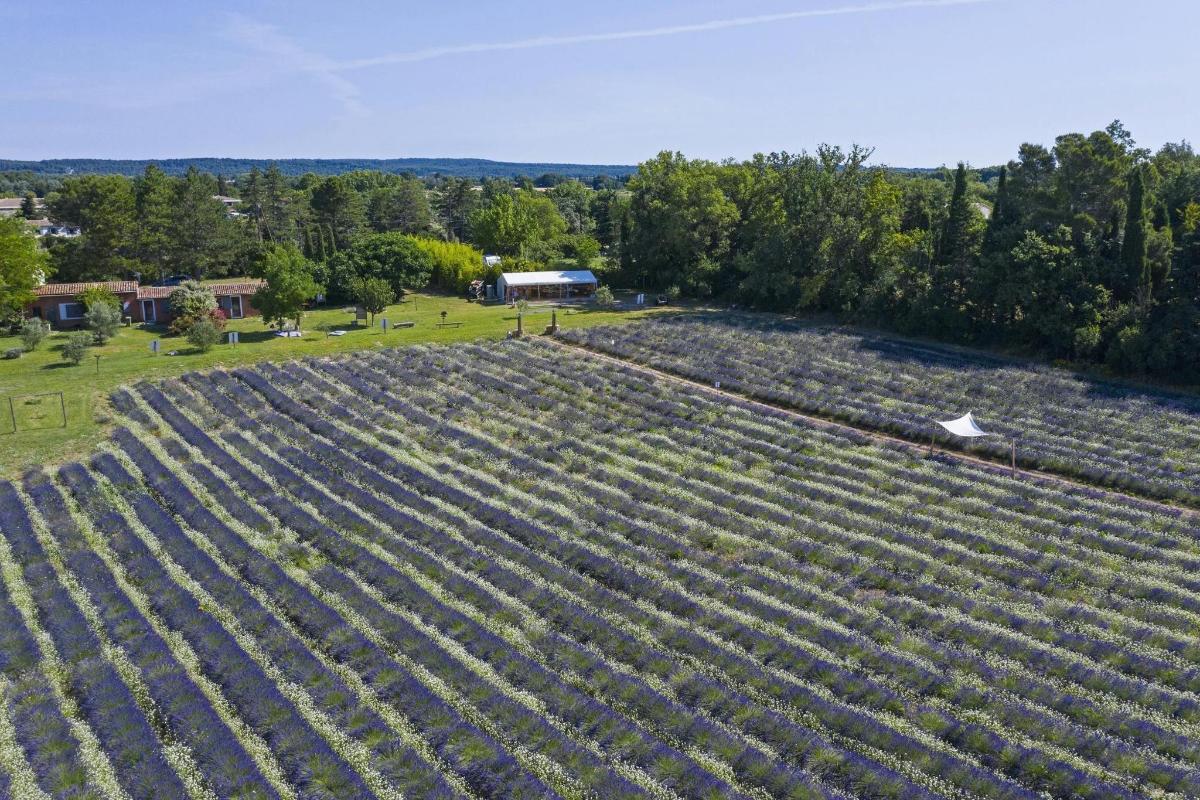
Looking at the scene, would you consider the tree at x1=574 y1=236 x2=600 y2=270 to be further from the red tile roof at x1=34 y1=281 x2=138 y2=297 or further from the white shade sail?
the white shade sail

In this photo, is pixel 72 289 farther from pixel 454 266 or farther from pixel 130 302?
pixel 454 266

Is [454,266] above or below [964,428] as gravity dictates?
above

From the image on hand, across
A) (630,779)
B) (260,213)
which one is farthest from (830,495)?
(260,213)

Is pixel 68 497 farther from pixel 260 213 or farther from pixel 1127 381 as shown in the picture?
pixel 260 213

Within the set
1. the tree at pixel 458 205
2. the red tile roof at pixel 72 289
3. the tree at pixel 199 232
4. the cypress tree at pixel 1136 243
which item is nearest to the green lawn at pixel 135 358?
the red tile roof at pixel 72 289

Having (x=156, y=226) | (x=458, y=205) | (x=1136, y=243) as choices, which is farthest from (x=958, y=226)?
(x=458, y=205)
